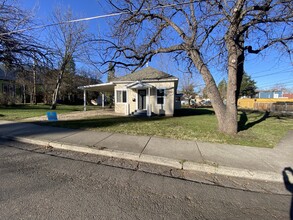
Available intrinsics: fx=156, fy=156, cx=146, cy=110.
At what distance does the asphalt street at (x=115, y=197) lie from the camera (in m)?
2.31

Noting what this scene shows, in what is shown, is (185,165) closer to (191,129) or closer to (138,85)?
(191,129)

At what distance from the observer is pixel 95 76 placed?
41969 millimetres

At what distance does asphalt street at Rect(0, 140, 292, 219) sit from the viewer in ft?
7.58

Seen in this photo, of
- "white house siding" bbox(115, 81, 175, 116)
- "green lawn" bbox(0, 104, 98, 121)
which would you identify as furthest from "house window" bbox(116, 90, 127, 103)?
"green lawn" bbox(0, 104, 98, 121)

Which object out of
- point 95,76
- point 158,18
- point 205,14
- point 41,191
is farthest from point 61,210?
point 95,76

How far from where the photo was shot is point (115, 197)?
268 cm

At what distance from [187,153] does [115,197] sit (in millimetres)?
2634

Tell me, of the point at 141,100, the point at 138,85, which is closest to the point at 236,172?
the point at 138,85

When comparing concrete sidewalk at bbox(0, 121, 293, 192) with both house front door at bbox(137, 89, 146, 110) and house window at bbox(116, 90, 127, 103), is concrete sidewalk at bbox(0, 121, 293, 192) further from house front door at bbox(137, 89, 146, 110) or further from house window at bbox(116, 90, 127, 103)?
house window at bbox(116, 90, 127, 103)

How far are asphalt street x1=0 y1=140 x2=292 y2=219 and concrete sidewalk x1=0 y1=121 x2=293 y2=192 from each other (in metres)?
0.70

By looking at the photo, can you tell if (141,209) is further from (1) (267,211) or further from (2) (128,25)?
(2) (128,25)

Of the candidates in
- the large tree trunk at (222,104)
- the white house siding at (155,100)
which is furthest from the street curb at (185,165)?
the white house siding at (155,100)

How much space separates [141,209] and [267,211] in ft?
6.51

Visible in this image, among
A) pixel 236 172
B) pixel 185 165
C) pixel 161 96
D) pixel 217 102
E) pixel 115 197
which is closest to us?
pixel 115 197
